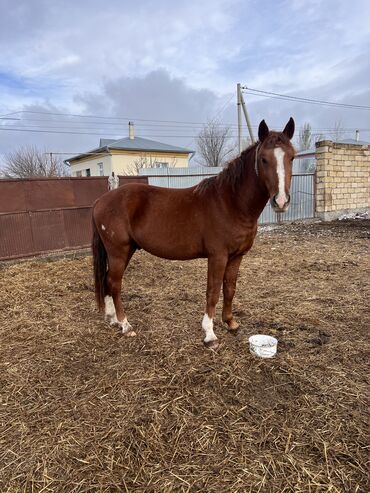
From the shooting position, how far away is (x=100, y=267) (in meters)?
3.51

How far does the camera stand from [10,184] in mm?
6422

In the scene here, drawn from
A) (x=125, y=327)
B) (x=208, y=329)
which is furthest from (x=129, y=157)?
(x=208, y=329)

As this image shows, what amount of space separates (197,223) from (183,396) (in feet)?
4.82

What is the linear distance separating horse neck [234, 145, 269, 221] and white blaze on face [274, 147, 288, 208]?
1.25 feet

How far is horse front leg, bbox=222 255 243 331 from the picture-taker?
3172 mm

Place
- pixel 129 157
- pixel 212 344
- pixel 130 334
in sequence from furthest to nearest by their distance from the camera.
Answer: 1. pixel 129 157
2. pixel 130 334
3. pixel 212 344

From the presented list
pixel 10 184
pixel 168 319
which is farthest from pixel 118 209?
pixel 10 184

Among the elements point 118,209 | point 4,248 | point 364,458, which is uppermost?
point 118,209

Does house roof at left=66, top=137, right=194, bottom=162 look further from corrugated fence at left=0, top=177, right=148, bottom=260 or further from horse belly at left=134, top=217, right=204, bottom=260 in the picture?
horse belly at left=134, top=217, right=204, bottom=260

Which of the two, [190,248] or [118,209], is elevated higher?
[118,209]

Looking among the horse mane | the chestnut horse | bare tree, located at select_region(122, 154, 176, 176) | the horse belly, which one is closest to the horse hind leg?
the chestnut horse

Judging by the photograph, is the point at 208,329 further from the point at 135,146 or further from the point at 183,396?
the point at 135,146

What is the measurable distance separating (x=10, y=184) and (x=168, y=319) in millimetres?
4796

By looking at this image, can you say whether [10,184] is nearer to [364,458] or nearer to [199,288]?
[199,288]
